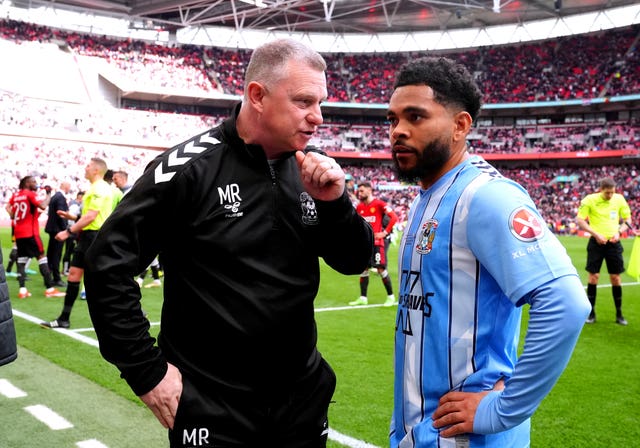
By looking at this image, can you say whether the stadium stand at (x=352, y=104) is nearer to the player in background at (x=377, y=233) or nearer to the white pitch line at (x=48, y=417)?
the player in background at (x=377, y=233)

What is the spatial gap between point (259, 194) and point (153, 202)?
399 millimetres

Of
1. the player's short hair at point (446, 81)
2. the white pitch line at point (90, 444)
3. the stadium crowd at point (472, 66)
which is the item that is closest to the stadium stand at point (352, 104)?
the stadium crowd at point (472, 66)

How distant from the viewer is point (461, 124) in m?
2.12

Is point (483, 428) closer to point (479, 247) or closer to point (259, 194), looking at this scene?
point (479, 247)

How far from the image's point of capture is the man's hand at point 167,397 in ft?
6.47

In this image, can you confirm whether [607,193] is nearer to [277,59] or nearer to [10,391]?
[277,59]

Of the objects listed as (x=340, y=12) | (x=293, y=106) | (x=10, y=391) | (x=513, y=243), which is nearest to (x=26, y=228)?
(x=10, y=391)

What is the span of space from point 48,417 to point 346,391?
2.54 metres

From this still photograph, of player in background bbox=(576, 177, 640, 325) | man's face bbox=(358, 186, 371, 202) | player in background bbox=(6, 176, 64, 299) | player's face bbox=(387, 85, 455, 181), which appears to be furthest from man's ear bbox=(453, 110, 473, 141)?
player in background bbox=(6, 176, 64, 299)

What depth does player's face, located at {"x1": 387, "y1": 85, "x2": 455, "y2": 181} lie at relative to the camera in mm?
2064

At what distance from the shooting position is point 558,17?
46.4 meters

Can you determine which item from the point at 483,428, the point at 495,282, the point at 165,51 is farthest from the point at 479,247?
the point at 165,51

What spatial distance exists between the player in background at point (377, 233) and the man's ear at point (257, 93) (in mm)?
8241

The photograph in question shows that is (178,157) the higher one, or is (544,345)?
(178,157)
